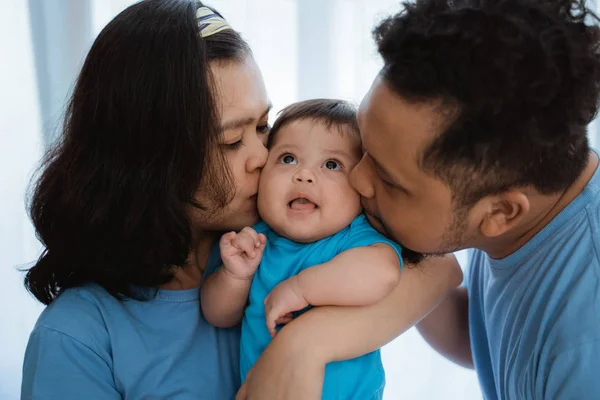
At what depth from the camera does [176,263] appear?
51.4 inches

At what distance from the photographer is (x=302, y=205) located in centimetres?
123

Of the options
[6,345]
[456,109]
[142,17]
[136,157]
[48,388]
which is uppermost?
[142,17]

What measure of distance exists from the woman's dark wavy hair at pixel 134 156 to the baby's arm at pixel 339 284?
0.22m

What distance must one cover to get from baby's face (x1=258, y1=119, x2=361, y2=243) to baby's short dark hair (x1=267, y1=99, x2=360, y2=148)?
0.04 ft

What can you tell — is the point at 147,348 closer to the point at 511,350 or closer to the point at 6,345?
the point at 511,350

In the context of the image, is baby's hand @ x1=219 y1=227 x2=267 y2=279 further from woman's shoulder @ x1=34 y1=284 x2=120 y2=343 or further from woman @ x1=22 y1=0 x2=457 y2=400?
woman's shoulder @ x1=34 y1=284 x2=120 y2=343

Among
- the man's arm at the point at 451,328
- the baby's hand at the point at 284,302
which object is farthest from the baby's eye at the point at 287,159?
the man's arm at the point at 451,328

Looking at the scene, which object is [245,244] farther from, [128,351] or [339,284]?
[128,351]

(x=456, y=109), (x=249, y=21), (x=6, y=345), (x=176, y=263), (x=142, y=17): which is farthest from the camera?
(x=6, y=345)

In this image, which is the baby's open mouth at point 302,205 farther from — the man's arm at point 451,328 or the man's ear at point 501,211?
the man's arm at point 451,328

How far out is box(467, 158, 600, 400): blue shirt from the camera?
1.05m

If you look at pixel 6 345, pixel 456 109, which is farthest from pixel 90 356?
pixel 6 345

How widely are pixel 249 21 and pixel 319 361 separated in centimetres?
120

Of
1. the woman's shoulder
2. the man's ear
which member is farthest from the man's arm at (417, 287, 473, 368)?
the woman's shoulder
